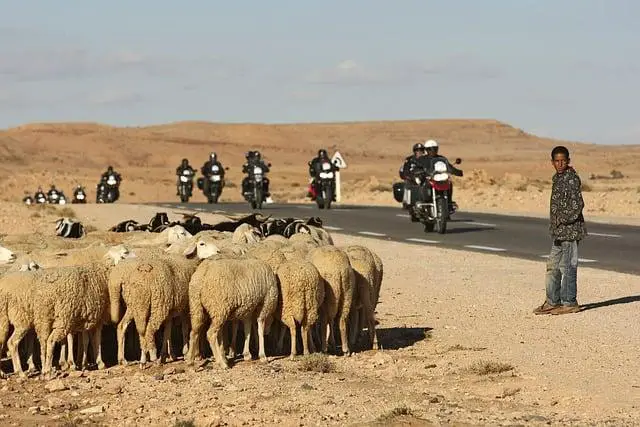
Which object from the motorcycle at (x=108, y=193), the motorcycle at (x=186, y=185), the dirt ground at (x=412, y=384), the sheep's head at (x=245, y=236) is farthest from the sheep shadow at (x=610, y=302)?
A: the motorcycle at (x=108, y=193)

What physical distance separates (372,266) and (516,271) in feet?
24.1

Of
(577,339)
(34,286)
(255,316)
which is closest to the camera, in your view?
(34,286)

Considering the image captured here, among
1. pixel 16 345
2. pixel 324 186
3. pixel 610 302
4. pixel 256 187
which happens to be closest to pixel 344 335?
pixel 16 345

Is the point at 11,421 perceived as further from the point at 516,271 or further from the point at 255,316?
the point at 516,271

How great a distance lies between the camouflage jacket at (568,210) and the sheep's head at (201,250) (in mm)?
3934

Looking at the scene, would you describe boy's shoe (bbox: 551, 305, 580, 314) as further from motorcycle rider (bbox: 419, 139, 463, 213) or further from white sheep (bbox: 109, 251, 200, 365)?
motorcycle rider (bbox: 419, 139, 463, 213)

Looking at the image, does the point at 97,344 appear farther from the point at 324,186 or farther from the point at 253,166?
the point at 253,166

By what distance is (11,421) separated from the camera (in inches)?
371

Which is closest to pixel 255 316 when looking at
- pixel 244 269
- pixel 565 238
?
pixel 244 269

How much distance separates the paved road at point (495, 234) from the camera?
878 inches

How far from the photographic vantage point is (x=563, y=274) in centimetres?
→ 1427

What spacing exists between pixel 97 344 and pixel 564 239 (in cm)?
546

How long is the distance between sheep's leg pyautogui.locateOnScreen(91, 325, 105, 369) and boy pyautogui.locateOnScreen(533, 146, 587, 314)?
17.2 ft

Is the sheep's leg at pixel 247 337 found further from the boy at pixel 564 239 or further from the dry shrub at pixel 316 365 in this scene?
the boy at pixel 564 239
